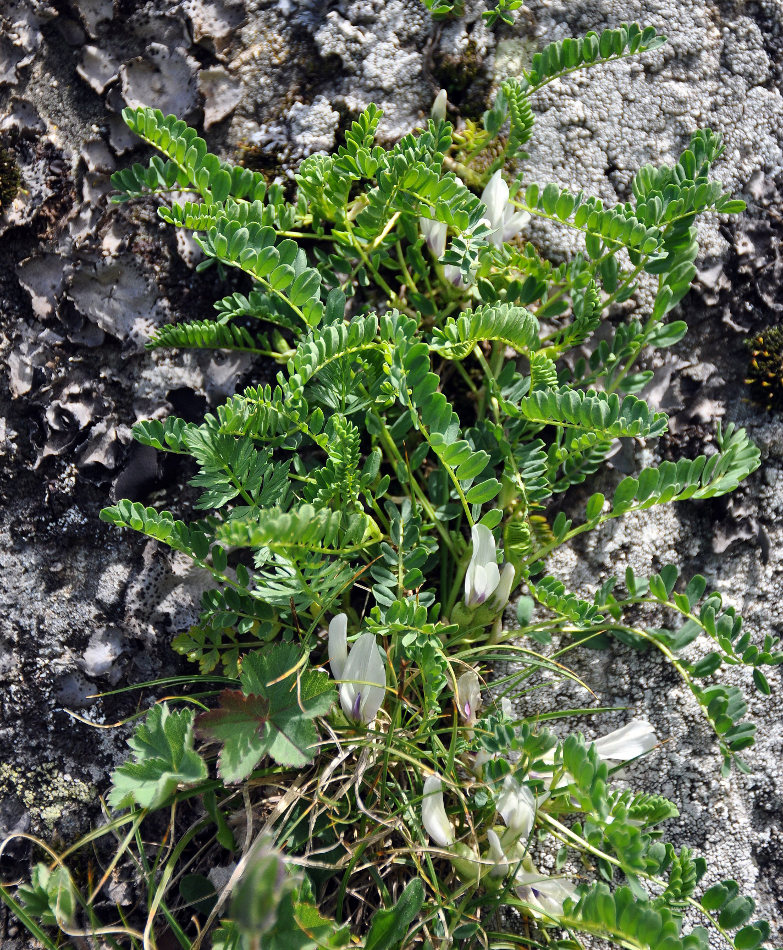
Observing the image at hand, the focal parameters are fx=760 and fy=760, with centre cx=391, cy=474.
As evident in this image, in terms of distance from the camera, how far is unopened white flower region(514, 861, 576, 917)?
1.34 m

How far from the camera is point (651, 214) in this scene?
4.46ft

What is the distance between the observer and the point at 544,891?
1.37m

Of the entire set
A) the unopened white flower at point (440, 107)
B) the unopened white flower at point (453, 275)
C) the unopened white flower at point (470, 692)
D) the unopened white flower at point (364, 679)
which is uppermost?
the unopened white flower at point (440, 107)

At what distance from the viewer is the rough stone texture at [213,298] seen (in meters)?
1.57

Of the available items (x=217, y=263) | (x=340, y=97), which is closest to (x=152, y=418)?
(x=217, y=263)

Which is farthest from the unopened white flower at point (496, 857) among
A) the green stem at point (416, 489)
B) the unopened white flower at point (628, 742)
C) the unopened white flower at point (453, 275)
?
the unopened white flower at point (453, 275)

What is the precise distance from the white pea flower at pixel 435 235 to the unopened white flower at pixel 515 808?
0.99 meters

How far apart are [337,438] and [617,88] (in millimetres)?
1117

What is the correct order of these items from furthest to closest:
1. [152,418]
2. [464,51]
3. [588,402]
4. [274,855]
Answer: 1. [464,51]
2. [152,418]
3. [588,402]
4. [274,855]

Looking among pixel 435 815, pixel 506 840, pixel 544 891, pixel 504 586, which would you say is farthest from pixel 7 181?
pixel 544 891

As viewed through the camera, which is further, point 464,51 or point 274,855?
point 464,51

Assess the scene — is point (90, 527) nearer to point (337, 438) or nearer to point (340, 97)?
point (337, 438)

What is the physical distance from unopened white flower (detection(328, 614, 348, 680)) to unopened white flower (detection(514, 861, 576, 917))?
477 mm

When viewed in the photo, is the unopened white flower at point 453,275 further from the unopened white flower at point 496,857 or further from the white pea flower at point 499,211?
the unopened white flower at point 496,857
